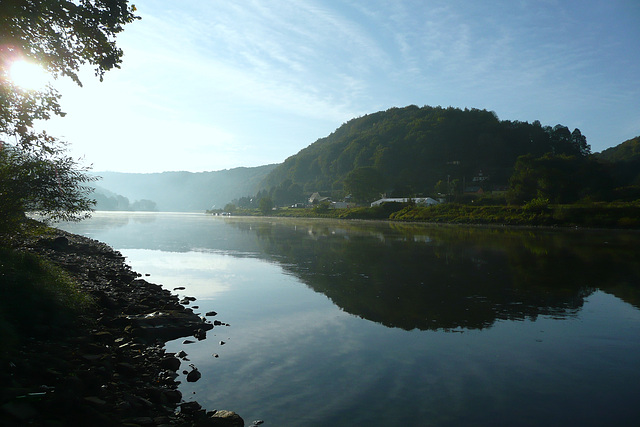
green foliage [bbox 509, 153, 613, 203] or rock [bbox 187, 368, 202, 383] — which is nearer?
rock [bbox 187, 368, 202, 383]

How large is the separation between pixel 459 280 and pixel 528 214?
64.1 meters

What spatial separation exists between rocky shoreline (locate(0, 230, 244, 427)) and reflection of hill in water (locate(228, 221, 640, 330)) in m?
7.33

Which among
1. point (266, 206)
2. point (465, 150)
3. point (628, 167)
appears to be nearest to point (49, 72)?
point (628, 167)

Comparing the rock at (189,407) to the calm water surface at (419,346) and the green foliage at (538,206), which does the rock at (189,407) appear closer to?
the calm water surface at (419,346)

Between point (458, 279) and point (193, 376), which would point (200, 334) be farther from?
point (458, 279)

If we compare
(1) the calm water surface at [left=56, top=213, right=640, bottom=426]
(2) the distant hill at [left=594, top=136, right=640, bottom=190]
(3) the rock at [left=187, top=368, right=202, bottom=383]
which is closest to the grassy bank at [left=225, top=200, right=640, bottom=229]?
(2) the distant hill at [left=594, top=136, right=640, bottom=190]

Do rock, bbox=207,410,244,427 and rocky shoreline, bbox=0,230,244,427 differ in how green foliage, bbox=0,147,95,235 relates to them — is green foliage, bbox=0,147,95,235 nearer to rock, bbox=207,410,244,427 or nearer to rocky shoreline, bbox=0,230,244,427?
rocky shoreline, bbox=0,230,244,427

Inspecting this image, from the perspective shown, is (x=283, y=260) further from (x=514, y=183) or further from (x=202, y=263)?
(x=514, y=183)

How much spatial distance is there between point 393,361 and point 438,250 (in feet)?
85.1

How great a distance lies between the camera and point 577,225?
65.1m

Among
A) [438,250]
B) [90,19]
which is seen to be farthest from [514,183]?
[90,19]

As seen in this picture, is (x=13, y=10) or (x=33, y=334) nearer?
(x=33, y=334)

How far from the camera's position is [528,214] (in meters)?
73.6

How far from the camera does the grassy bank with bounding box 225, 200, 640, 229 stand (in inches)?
2442
